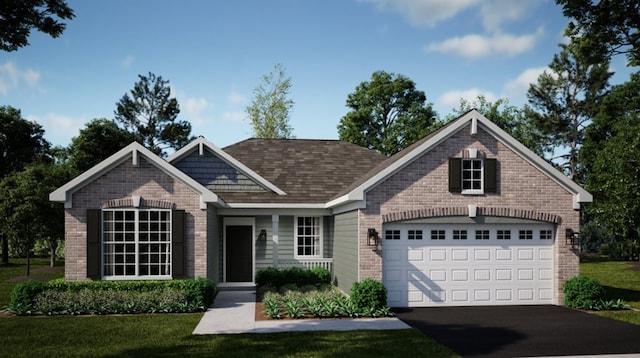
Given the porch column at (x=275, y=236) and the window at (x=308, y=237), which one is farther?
the window at (x=308, y=237)

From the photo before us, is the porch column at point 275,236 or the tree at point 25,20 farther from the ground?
the tree at point 25,20

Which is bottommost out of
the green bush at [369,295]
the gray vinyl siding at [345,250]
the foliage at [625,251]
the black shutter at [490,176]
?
the foliage at [625,251]

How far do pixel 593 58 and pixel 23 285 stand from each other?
766 inches

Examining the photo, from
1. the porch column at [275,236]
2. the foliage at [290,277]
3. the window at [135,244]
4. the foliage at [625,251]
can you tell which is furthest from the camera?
the foliage at [625,251]

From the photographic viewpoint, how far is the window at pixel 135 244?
15219mm

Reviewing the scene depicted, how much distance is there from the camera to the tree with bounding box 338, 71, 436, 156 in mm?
41312

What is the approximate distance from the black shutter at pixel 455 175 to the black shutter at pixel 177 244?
8146mm

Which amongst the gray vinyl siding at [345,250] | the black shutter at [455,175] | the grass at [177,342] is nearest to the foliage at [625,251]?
the black shutter at [455,175]

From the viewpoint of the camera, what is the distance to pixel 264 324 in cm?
1255

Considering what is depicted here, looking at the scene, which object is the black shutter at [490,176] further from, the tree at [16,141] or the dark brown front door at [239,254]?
the tree at [16,141]

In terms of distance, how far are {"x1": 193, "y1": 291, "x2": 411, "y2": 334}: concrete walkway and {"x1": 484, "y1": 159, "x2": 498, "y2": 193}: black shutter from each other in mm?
5106

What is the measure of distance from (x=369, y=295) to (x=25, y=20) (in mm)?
11862

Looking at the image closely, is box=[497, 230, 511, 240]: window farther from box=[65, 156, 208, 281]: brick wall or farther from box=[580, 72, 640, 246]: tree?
box=[580, 72, 640, 246]: tree

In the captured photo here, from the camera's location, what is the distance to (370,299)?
1404 cm
